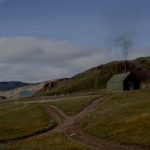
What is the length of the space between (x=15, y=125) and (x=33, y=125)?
230 inches

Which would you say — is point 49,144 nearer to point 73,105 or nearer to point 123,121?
point 123,121

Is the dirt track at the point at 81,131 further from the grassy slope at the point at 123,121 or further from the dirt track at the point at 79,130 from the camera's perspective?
the grassy slope at the point at 123,121

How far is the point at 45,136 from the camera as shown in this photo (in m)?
80.0

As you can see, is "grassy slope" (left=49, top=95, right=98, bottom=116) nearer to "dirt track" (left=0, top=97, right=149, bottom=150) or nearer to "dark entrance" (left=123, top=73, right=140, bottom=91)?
"dirt track" (left=0, top=97, right=149, bottom=150)

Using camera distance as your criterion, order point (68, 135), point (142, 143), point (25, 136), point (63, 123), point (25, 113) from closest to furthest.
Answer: point (142, 143) < point (68, 135) < point (25, 136) < point (63, 123) < point (25, 113)

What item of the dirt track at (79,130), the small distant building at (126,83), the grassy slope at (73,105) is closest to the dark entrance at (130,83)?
the small distant building at (126,83)

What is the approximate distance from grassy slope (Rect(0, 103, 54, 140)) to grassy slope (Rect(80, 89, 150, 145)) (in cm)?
1082

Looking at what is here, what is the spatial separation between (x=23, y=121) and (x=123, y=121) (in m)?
31.3

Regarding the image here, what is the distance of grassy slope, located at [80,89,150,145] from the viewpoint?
225 feet

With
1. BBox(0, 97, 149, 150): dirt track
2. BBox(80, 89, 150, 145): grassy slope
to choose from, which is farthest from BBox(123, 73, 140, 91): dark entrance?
BBox(80, 89, 150, 145): grassy slope

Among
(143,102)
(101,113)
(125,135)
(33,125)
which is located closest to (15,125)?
(33,125)

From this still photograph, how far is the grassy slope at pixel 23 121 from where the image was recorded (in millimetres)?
89250

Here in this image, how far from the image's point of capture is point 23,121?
104125mm

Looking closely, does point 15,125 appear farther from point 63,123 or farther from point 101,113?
point 101,113
